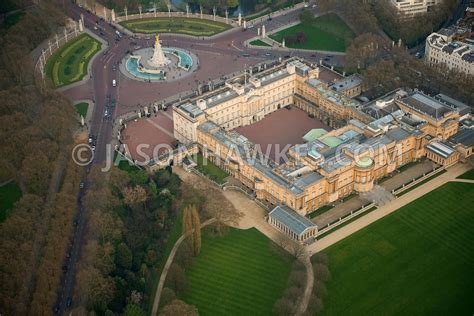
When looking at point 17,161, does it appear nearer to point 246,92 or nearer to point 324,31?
point 246,92

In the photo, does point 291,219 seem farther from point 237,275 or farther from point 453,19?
point 453,19

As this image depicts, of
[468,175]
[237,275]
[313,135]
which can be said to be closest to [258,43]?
[313,135]

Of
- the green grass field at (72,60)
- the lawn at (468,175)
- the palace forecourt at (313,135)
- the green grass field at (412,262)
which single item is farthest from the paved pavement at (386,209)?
the green grass field at (72,60)

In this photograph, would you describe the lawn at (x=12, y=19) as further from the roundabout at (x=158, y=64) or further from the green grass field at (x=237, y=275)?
the green grass field at (x=237, y=275)

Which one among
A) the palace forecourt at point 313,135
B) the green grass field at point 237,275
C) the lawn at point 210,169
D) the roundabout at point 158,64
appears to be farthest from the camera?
the roundabout at point 158,64

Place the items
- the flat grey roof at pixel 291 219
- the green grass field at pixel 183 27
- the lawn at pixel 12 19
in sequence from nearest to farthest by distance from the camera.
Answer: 1. the flat grey roof at pixel 291 219
2. the lawn at pixel 12 19
3. the green grass field at pixel 183 27

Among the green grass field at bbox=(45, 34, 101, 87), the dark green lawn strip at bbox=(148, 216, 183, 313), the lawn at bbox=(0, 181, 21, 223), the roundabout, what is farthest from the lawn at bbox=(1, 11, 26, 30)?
the dark green lawn strip at bbox=(148, 216, 183, 313)
